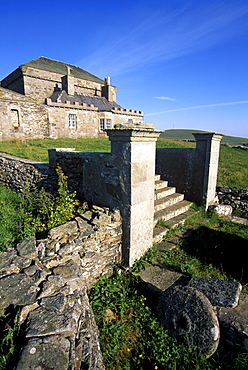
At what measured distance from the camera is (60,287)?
2412mm

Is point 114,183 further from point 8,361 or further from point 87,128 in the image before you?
point 87,128

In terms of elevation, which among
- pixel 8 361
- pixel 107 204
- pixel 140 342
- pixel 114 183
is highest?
pixel 114 183

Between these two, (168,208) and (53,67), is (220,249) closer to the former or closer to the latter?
(168,208)

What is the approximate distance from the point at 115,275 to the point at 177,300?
1.42 metres

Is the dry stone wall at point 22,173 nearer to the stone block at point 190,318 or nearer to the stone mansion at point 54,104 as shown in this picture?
the stone block at point 190,318

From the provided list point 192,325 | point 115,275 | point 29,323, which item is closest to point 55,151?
point 115,275

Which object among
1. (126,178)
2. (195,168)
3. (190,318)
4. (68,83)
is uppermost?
(68,83)

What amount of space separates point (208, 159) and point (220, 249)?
269 centimetres

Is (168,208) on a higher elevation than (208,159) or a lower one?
lower

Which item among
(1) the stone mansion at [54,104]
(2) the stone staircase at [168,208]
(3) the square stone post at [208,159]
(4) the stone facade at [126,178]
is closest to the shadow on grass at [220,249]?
(2) the stone staircase at [168,208]

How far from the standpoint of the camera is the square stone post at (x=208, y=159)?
5.97 metres

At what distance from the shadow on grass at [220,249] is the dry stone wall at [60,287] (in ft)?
6.10

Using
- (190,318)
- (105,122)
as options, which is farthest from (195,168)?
(105,122)

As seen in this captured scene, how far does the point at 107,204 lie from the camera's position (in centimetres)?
421
